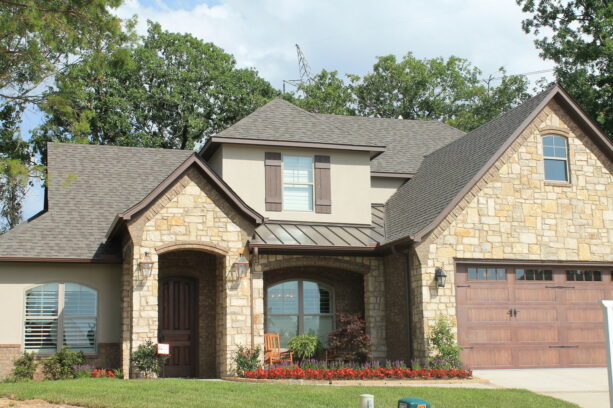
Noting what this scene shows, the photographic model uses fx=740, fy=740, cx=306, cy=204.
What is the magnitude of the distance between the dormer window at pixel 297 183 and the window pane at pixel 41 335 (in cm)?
671

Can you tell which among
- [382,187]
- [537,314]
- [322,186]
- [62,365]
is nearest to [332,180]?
[322,186]

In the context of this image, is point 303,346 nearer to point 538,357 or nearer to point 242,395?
point 538,357

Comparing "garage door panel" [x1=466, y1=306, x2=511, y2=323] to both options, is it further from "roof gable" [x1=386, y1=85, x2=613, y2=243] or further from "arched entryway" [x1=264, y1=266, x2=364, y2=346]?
"arched entryway" [x1=264, y1=266, x2=364, y2=346]

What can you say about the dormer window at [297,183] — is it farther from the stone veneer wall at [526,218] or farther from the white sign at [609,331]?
the white sign at [609,331]

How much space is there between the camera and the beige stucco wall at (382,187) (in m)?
22.3

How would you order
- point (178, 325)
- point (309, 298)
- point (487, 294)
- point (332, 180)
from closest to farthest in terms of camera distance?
1. point (487, 294)
2. point (178, 325)
3. point (309, 298)
4. point (332, 180)

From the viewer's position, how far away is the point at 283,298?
765 inches

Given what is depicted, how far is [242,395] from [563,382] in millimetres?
6883

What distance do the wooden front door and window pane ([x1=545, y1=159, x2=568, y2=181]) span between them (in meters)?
9.58

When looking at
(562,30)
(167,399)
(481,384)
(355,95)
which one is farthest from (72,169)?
(355,95)

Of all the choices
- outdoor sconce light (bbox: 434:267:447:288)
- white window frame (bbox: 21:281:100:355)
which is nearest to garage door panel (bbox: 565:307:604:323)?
outdoor sconce light (bbox: 434:267:447:288)

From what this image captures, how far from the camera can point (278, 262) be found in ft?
60.4

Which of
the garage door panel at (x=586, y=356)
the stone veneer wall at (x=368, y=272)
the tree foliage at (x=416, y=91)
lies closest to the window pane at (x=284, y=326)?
the stone veneer wall at (x=368, y=272)

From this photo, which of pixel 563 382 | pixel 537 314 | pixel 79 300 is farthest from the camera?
pixel 79 300
